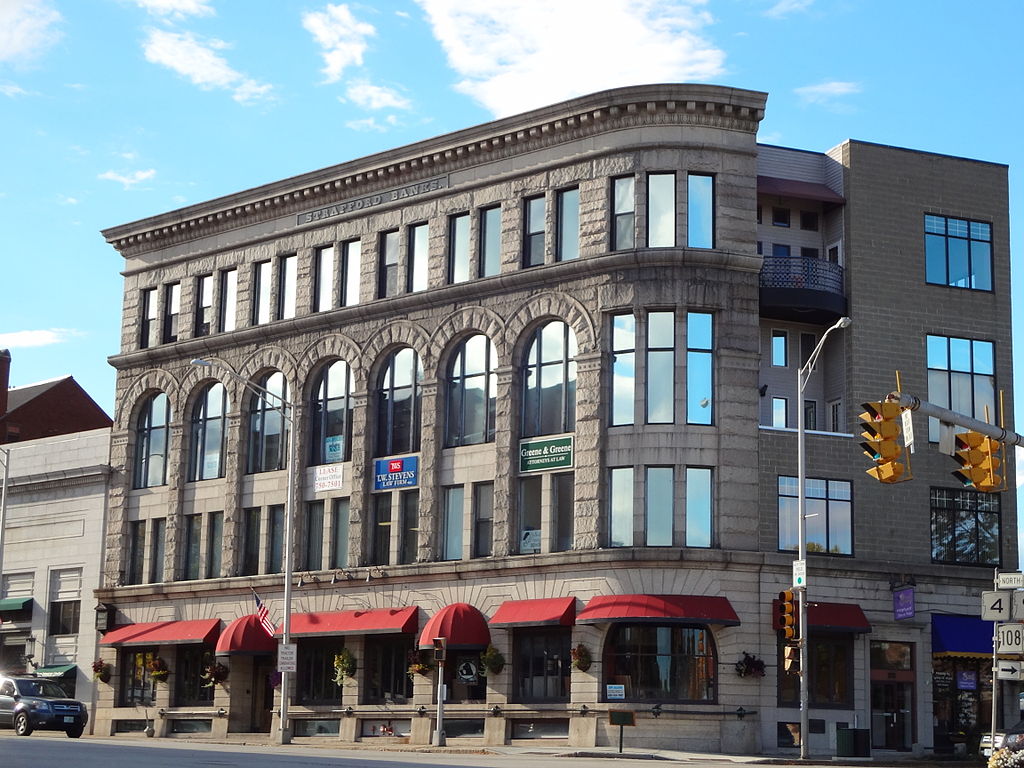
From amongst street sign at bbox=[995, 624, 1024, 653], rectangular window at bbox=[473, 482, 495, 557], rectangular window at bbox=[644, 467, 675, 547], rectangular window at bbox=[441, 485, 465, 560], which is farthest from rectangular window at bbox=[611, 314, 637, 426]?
street sign at bbox=[995, 624, 1024, 653]

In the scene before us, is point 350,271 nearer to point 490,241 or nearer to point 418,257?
point 418,257

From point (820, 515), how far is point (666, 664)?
6.84 m

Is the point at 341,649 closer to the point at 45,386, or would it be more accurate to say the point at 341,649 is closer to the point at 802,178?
the point at 802,178

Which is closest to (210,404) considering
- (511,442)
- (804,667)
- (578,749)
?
(511,442)

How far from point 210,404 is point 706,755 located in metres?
Answer: 26.3

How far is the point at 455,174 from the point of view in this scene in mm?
53031

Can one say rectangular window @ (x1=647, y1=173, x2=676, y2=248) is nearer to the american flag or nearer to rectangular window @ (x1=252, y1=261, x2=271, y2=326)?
rectangular window @ (x1=252, y1=261, x2=271, y2=326)

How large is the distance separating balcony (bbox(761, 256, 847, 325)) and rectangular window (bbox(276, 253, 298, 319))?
729 inches

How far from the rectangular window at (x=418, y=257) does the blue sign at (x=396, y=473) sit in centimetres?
602

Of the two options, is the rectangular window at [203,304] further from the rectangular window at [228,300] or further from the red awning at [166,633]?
the red awning at [166,633]

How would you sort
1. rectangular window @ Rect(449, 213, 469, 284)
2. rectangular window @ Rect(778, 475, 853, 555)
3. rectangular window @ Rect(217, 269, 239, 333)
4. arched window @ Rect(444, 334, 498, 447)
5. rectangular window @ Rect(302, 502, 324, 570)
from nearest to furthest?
rectangular window @ Rect(778, 475, 853, 555) → arched window @ Rect(444, 334, 498, 447) → rectangular window @ Rect(449, 213, 469, 284) → rectangular window @ Rect(302, 502, 324, 570) → rectangular window @ Rect(217, 269, 239, 333)

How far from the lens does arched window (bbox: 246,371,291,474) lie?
57250 mm

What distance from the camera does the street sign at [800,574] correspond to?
135 feet

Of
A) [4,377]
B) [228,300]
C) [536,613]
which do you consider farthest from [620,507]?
[4,377]
